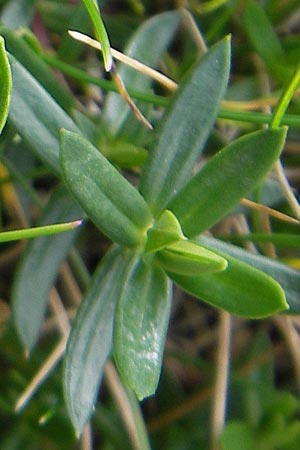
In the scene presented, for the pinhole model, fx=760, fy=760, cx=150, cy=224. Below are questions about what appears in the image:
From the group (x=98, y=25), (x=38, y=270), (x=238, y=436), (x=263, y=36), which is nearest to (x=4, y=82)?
(x=98, y=25)

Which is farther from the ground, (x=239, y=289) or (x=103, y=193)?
(x=103, y=193)

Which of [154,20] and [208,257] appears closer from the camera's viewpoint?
[208,257]

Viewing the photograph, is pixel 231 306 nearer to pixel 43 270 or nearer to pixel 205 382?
pixel 43 270

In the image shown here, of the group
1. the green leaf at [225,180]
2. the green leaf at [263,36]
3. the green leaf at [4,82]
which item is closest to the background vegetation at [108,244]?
the green leaf at [263,36]

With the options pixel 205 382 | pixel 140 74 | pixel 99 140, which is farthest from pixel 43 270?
pixel 205 382

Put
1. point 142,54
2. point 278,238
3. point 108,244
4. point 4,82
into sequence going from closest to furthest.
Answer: point 4,82 < point 278,238 < point 142,54 < point 108,244

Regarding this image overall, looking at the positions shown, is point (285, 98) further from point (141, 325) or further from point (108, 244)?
point (108, 244)
